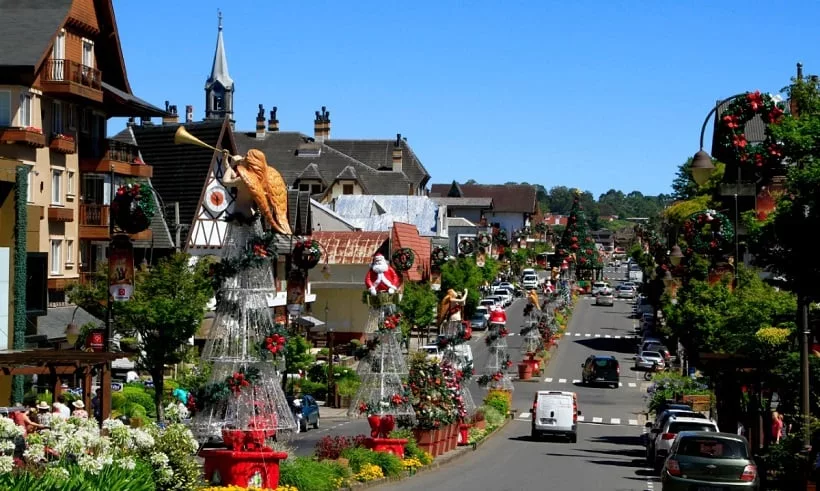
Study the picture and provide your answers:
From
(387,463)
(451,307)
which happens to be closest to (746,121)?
(387,463)

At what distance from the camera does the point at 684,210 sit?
99.7 metres

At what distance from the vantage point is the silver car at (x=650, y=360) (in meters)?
75.6

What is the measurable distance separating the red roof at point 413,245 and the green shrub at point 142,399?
115ft

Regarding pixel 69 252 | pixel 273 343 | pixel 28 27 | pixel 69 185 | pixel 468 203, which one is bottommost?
pixel 273 343

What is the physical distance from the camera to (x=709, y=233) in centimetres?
4000

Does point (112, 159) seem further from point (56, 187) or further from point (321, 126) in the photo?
point (321, 126)

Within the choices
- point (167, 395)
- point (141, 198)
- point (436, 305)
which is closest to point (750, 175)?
point (141, 198)

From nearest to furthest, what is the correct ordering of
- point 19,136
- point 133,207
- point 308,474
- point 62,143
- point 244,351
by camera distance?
point 244,351 → point 308,474 → point 133,207 → point 19,136 → point 62,143

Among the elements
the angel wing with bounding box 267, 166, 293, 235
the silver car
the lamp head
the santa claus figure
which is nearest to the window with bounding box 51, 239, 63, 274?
the santa claus figure

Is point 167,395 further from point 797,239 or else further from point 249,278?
point 797,239

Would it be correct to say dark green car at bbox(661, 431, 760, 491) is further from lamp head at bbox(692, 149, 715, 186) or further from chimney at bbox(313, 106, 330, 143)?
chimney at bbox(313, 106, 330, 143)

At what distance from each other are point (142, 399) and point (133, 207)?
1725 centimetres

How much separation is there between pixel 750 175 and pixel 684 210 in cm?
7455

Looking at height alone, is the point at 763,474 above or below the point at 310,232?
below
